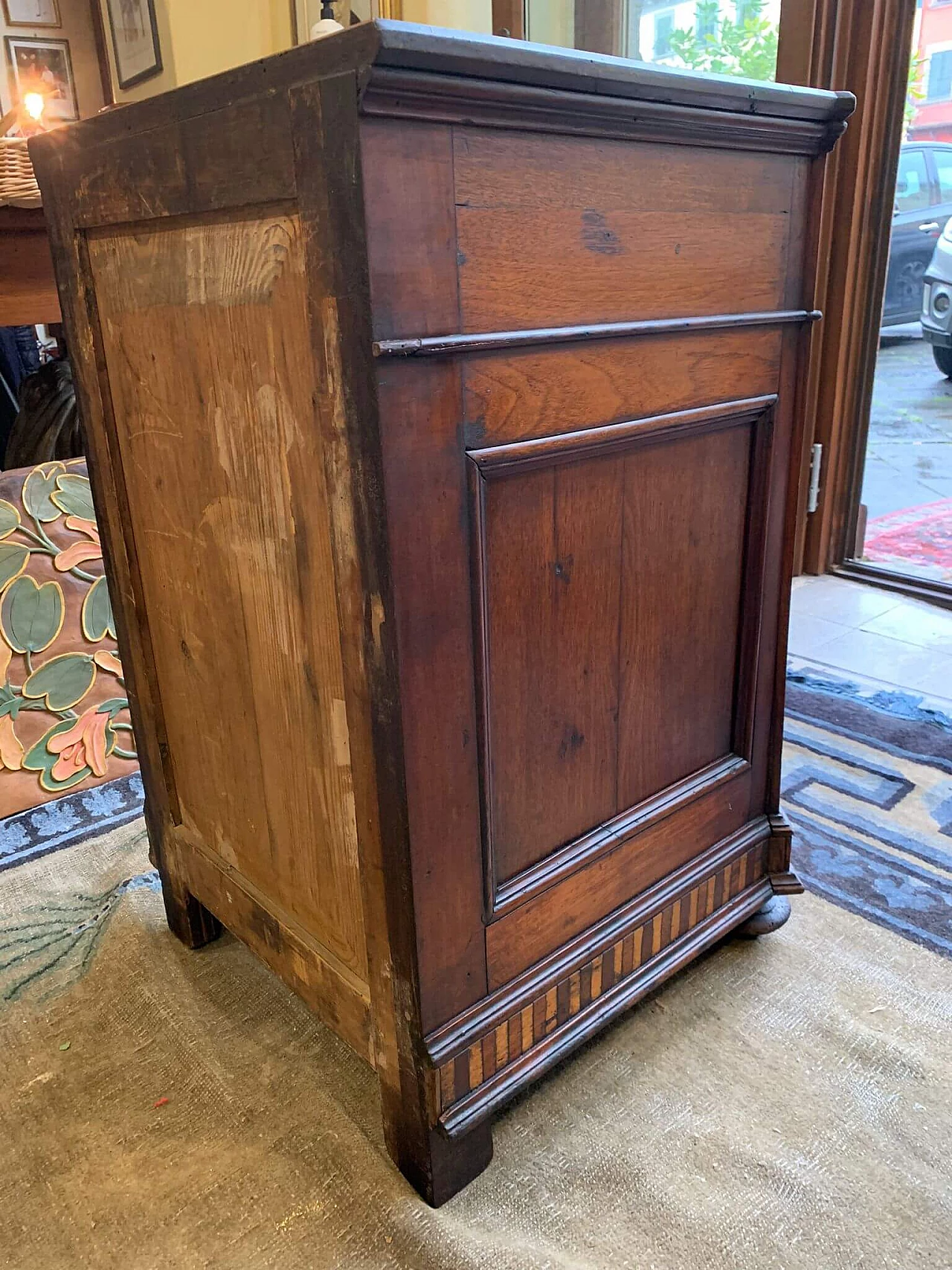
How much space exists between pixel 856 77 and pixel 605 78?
1.77 m

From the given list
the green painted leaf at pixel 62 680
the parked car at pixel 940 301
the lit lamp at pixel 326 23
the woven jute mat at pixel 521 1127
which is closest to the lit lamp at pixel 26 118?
the lit lamp at pixel 326 23

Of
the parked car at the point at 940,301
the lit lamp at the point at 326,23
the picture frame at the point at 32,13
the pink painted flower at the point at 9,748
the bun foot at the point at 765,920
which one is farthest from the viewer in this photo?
the picture frame at the point at 32,13

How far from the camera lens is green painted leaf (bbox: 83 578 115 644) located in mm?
1755

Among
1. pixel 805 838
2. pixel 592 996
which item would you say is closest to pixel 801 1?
pixel 805 838

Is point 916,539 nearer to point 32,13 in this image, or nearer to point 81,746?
point 81,746

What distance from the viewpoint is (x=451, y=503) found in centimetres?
78

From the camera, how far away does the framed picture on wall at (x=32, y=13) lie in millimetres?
3211

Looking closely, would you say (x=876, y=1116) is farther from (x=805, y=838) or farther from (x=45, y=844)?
(x=45, y=844)

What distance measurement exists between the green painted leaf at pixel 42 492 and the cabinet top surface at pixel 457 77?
2.92ft

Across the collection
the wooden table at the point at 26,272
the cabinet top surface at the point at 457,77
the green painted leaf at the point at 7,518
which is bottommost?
the green painted leaf at the point at 7,518

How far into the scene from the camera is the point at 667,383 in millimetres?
930

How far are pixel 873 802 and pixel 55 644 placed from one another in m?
1.45

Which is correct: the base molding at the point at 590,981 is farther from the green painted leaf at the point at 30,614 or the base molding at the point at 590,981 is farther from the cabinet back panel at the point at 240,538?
the green painted leaf at the point at 30,614

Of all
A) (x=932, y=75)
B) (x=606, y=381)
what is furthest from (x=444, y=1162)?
(x=932, y=75)
